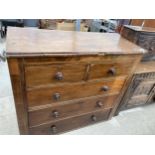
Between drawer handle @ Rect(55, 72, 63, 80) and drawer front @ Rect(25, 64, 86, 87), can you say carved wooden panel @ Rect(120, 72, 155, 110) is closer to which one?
Result: drawer front @ Rect(25, 64, 86, 87)

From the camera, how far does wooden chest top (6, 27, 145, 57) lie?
84 centimetres

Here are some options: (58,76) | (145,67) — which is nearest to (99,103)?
(58,76)

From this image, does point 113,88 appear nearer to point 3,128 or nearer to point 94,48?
point 94,48

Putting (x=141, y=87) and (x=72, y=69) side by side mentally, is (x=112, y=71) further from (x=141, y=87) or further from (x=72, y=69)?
(x=141, y=87)

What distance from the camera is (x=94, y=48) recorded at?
1.03 m

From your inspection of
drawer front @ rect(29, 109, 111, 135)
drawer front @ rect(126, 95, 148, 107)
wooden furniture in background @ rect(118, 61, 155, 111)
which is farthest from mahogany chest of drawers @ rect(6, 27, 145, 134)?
drawer front @ rect(126, 95, 148, 107)

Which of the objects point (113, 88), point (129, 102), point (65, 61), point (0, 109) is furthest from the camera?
point (129, 102)

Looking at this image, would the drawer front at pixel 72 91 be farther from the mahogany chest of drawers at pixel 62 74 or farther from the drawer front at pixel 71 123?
the drawer front at pixel 71 123

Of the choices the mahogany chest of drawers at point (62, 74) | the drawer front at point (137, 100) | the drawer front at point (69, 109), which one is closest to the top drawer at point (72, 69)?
the mahogany chest of drawers at point (62, 74)

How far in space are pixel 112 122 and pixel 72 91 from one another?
859 millimetres

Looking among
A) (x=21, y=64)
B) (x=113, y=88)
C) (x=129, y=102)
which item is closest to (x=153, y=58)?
(x=129, y=102)

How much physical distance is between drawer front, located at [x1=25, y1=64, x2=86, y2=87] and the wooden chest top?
10 cm

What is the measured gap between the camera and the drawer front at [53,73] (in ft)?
2.96
